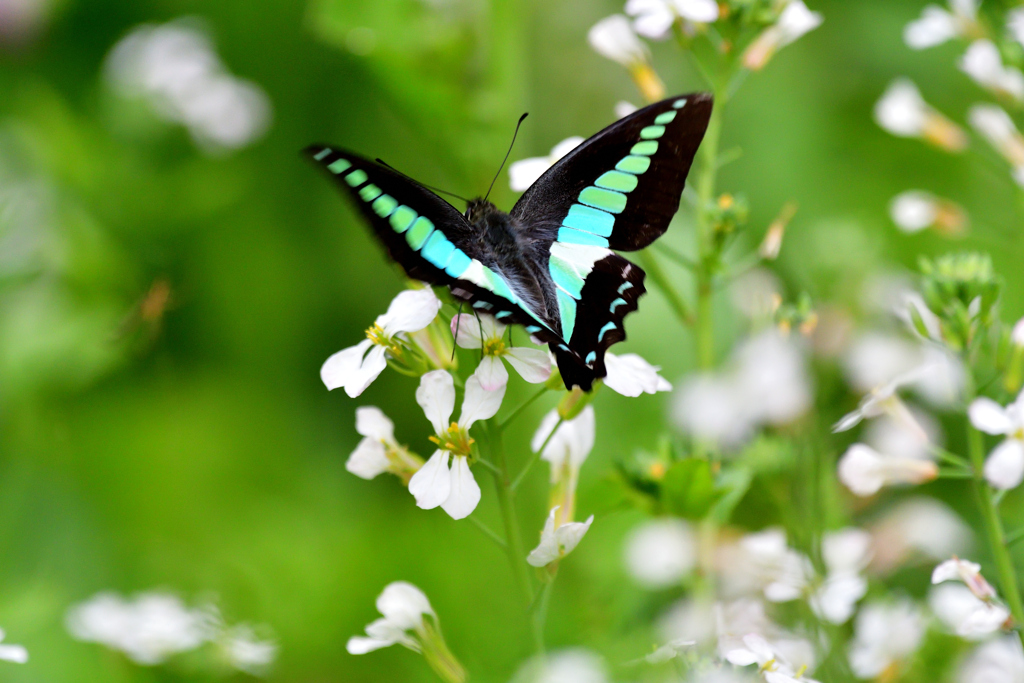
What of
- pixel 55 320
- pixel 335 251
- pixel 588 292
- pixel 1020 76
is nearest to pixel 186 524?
pixel 55 320

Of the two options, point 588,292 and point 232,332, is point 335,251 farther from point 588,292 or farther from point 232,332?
point 588,292

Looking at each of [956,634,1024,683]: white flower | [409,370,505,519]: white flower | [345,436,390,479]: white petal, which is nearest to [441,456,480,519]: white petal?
[409,370,505,519]: white flower

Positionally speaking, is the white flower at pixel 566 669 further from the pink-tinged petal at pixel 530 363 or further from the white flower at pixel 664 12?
the white flower at pixel 664 12

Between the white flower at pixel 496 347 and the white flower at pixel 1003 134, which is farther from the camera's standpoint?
the white flower at pixel 1003 134

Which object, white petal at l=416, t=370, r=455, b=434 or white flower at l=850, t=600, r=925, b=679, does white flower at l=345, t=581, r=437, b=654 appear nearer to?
white petal at l=416, t=370, r=455, b=434

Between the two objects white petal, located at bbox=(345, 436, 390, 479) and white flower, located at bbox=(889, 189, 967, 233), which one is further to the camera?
white flower, located at bbox=(889, 189, 967, 233)

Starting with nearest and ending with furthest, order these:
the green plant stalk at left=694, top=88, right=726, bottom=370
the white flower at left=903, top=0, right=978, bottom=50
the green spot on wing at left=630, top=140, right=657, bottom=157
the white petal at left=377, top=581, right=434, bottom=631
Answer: the white petal at left=377, top=581, right=434, bottom=631 < the green spot on wing at left=630, top=140, right=657, bottom=157 < the green plant stalk at left=694, top=88, right=726, bottom=370 < the white flower at left=903, top=0, right=978, bottom=50

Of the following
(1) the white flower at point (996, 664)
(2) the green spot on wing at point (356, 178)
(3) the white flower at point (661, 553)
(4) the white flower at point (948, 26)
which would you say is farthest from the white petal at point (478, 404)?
(4) the white flower at point (948, 26)

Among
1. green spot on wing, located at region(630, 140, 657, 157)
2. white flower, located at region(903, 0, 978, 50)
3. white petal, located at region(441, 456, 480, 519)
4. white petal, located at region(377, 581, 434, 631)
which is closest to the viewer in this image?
white petal, located at region(441, 456, 480, 519)
